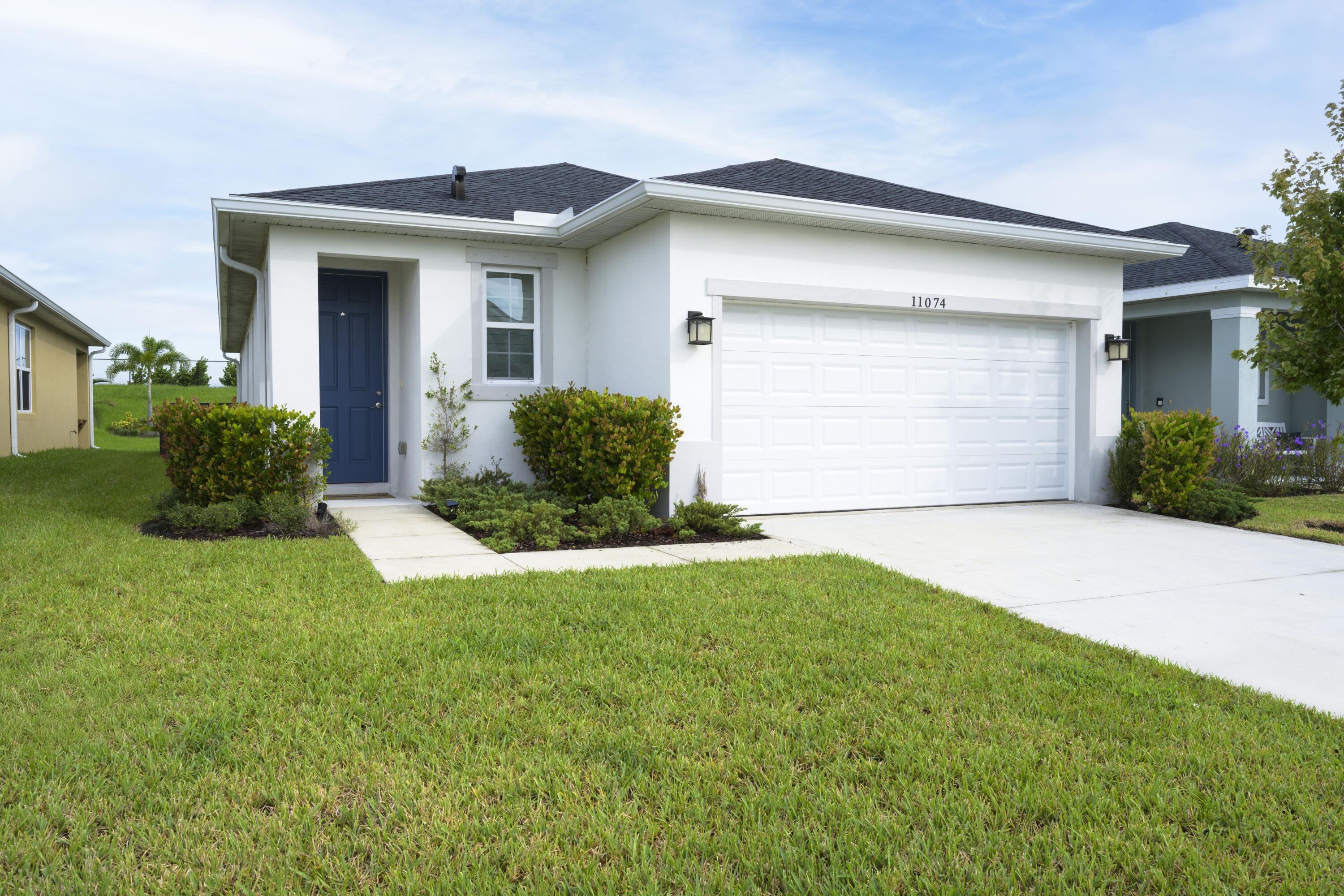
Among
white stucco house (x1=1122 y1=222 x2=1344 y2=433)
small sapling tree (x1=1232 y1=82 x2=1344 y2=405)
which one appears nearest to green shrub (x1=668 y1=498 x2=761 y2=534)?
small sapling tree (x1=1232 y1=82 x2=1344 y2=405)

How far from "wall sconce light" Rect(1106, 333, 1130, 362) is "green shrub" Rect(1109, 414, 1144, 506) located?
29.8 inches

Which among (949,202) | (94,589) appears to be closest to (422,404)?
(94,589)

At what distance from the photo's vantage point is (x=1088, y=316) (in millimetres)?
10414

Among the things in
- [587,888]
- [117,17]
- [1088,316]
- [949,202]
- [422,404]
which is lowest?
[587,888]

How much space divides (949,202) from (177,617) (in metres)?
9.51

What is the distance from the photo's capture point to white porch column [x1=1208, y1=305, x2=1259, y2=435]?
45.3ft

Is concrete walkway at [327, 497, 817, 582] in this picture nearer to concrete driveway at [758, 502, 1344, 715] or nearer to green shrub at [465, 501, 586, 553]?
green shrub at [465, 501, 586, 553]

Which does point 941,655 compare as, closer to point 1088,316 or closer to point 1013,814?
point 1013,814

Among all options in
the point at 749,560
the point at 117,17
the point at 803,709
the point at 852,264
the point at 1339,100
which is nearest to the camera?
the point at 803,709

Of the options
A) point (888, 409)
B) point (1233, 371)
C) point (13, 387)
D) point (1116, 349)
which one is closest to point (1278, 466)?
point (1233, 371)

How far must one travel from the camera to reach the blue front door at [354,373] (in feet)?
34.2

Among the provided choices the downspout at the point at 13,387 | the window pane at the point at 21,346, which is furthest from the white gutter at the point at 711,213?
the window pane at the point at 21,346

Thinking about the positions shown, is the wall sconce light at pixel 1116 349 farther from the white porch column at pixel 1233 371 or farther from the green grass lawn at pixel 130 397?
the green grass lawn at pixel 130 397

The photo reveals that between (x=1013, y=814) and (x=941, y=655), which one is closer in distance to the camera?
(x=1013, y=814)
